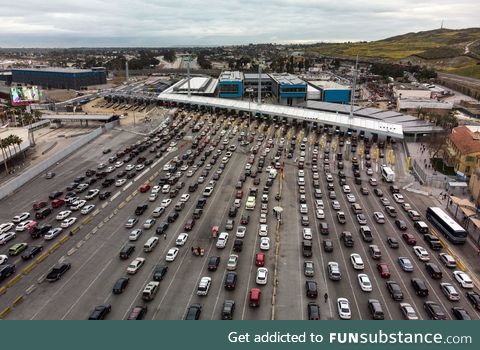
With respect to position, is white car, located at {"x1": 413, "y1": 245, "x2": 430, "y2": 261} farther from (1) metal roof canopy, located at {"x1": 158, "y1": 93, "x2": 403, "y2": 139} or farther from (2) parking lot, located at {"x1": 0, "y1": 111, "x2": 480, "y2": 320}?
(1) metal roof canopy, located at {"x1": 158, "y1": 93, "x2": 403, "y2": 139}

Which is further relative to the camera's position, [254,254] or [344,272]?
[254,254]

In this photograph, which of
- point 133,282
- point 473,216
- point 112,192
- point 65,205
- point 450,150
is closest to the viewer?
point 133,282

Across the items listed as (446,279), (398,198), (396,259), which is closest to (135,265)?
(396,259)

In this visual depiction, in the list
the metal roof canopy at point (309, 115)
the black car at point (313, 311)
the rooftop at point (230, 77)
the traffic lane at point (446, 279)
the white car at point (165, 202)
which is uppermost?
the rooftop at point (230, 77)

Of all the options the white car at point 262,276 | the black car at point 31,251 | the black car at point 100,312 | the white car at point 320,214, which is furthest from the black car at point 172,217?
A: the white car at point 320,214

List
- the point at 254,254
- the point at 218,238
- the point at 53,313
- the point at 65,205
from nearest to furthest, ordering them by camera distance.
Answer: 1. the point at 53,313
2. the point at 254,254
3. the point at 218,238
4. the point at 65,205

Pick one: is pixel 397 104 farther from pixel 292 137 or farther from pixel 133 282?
pixel 133 282

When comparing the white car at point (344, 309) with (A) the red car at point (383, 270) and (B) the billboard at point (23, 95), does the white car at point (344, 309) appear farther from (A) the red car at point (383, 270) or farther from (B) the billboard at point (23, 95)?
(B) the billboard at point (23, 95)

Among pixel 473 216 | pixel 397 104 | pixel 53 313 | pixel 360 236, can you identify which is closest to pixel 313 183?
pixel 360 236
